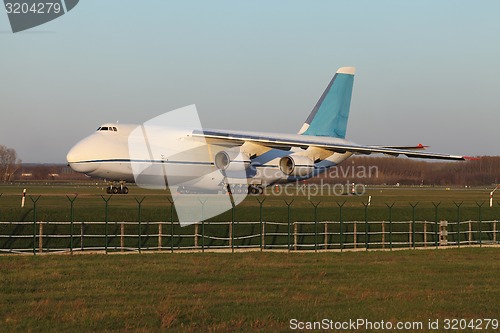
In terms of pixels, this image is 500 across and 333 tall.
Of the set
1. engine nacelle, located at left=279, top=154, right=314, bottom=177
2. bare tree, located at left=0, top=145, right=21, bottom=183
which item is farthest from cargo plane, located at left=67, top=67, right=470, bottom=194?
bare tree, located at left=0, top=145, right=21, bottom=183

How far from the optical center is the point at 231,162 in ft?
156

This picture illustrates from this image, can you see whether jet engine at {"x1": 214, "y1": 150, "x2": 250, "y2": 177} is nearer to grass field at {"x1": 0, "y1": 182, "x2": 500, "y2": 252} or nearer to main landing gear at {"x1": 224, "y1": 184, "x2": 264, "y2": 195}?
main landing gear at {"x1": 224, "y1": 184, "x2": 264, "y2": 195}

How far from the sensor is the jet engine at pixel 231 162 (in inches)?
1871

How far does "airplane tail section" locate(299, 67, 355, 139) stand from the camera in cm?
5738

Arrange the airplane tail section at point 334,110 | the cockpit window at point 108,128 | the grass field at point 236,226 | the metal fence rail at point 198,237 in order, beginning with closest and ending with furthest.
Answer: the metal fence rail at point 198,237 < the grass field at point 236,226 < the cockpit window at point 108,128 < the airplane tail section at point 334,110

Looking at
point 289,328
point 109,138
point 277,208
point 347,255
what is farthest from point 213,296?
point 109,138

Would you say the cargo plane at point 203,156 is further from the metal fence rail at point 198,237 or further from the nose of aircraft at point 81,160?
the metal fence rail at point 198,237

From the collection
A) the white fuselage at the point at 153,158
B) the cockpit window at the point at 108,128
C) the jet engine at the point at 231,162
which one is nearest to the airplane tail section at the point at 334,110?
the white fuselage at the point at 153,158

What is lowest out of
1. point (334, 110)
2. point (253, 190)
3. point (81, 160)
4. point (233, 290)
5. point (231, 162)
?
point (253, 190)

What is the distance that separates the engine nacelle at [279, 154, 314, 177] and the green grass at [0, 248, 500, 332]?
26069 millimetres

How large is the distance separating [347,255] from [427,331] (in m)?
12.0

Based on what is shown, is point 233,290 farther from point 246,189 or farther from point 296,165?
point 296,165

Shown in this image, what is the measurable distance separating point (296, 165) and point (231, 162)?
4.90 metres

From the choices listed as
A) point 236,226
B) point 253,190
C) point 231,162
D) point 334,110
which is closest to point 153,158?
point 231,162
